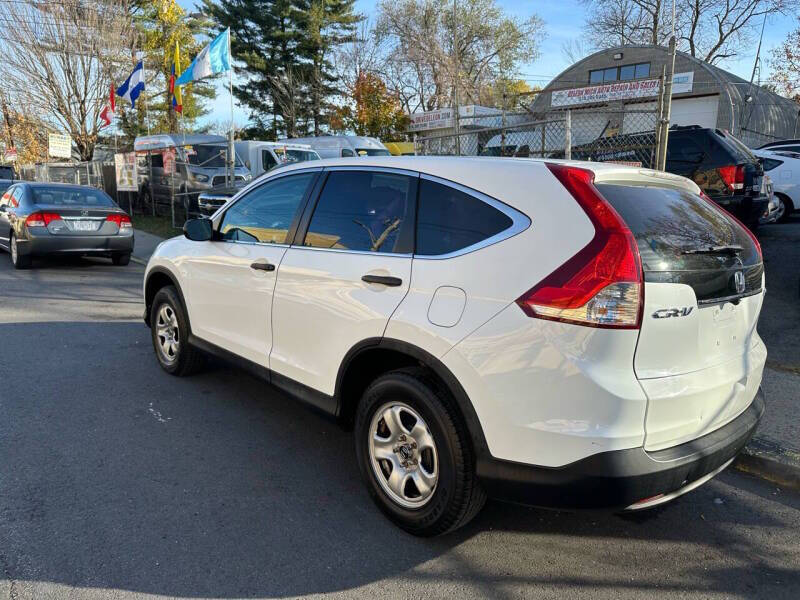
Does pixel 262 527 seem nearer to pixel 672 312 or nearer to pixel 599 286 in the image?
pixel 599 286

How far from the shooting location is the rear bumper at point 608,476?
2318 mm

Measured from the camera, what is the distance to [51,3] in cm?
2381

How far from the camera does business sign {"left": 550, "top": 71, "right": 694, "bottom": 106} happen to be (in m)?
23.9

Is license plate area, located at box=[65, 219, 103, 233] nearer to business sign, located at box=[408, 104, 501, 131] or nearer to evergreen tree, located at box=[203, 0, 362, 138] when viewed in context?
business sign, located at box=[408, 104, 501, 131]

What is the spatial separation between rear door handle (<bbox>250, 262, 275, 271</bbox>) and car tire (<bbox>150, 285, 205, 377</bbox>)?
1.23m

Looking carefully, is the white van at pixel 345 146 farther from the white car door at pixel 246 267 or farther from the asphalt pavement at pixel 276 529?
the asphalt pavement at pixel 276 529

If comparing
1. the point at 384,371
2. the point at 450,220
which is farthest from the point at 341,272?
the point at 450,220

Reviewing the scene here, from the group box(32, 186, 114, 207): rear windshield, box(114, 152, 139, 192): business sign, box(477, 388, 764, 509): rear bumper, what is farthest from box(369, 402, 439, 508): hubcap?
box(114, 152, 139, 192): business sign

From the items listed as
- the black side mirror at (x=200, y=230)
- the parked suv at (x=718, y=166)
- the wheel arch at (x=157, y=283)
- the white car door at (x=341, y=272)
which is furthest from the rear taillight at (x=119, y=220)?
the white car door at (x=341, y=272)

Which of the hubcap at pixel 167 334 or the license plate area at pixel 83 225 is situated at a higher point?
the license plate area at pixel 83 225

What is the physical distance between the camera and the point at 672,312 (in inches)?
94.1

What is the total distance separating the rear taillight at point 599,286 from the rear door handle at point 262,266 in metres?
1.86

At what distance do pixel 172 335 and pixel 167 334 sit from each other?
8 centimetres

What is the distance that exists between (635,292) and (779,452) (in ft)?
7.28
